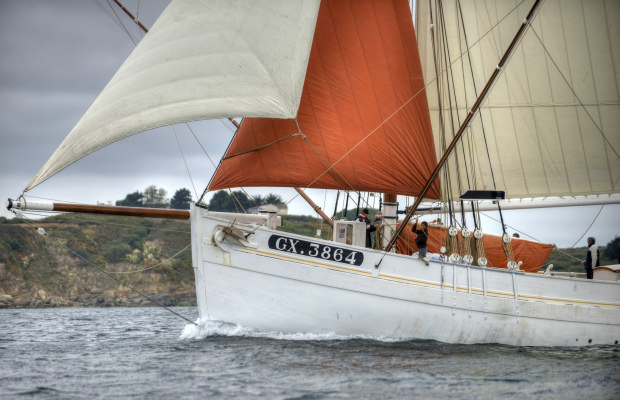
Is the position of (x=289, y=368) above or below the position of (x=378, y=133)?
below

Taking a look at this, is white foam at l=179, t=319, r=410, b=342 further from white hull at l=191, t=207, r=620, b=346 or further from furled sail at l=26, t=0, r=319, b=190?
furled sail at l=26, t=0, r=319, b=190

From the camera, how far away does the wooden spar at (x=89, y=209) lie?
1697cm

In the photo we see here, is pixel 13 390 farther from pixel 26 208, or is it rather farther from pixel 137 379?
pixel 26 208

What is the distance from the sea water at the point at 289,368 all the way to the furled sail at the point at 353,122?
16.4 feet

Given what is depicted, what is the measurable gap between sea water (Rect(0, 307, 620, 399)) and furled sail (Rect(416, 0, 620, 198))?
779cm

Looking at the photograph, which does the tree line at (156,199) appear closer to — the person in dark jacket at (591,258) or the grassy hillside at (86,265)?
the grassy hillside at (86,265)

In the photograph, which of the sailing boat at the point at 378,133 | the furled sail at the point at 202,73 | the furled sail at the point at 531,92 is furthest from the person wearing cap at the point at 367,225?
the furled sail at the point at 202,73

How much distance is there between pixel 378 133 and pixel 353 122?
0.92m

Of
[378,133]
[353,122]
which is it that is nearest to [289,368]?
[353,122]

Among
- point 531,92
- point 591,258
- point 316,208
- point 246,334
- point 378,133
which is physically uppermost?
point 531,92

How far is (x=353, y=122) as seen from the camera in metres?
21.7

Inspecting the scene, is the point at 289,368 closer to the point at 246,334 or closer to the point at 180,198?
the point at 246,334

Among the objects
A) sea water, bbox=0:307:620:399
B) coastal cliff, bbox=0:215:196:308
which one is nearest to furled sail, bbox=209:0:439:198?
sea water, bbox=0:307:620:399

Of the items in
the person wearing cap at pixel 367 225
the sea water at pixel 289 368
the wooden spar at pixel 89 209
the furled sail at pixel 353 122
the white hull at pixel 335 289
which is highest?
the furled sail at pixel 353 122
